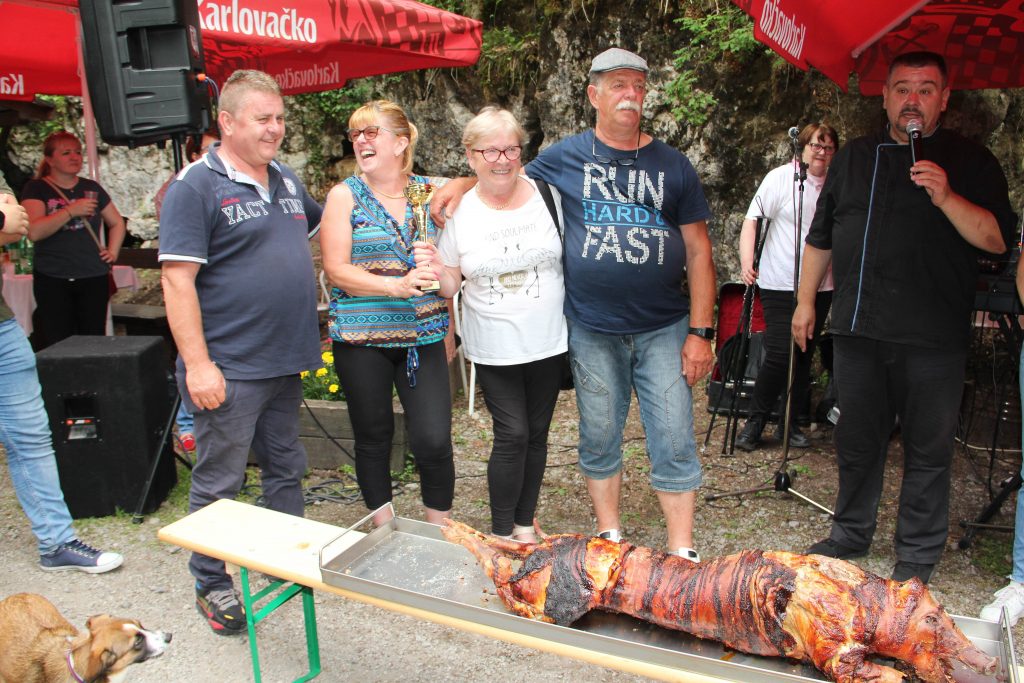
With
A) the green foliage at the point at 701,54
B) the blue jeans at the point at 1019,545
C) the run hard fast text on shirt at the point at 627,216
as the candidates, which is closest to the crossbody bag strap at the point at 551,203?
the run hard fast text on shirt at the point at 627,216

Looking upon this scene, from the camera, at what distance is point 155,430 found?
4461 millimetres

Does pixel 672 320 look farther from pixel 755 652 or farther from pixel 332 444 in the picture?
pixel 332 444

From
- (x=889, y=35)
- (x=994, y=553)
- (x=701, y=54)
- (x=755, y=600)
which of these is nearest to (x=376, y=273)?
(x=755, y=600)

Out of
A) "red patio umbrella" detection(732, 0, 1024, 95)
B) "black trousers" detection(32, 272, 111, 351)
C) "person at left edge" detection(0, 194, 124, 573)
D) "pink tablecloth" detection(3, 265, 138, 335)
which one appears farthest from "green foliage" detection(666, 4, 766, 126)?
"person at left edge" detection(0, 194, 124, 573)

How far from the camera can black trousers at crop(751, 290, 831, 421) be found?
5.09m

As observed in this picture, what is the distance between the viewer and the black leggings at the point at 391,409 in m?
3.38

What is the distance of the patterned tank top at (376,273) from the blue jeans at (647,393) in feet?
2.33

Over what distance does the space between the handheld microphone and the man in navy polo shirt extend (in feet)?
7.85

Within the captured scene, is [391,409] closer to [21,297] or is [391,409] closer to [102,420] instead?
[102,420]

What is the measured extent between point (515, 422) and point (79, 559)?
2.22 metres

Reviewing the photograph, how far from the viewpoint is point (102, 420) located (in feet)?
14.1

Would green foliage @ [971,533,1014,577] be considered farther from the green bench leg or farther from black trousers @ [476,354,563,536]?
the green bench leg

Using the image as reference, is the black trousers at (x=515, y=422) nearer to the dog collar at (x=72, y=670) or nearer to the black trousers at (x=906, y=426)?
the black trousers at (x=906, y=426)

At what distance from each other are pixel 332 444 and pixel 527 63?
6.08 meters
